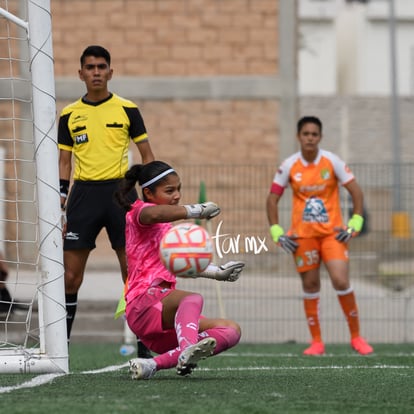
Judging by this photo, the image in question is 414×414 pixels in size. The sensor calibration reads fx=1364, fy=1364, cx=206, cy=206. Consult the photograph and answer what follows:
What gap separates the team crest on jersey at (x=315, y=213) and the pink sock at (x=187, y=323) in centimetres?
382

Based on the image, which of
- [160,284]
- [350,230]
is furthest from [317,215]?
[160,284]

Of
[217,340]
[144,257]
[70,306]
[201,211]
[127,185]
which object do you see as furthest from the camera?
[70,306]

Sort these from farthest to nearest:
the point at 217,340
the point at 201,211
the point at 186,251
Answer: the point at 217,340, the point at 201,211, the point at 186,251

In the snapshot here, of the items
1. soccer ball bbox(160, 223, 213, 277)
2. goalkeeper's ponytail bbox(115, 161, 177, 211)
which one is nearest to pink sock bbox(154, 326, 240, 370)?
soccer ball bbox(160, 223, 213, 277)

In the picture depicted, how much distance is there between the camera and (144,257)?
7.70 meters

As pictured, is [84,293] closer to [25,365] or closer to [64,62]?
[64,62]

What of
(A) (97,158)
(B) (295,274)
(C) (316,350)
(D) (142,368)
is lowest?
(C) (316,350)

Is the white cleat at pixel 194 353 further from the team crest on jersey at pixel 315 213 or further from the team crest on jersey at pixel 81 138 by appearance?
the team crest on jersey at pixel 315 213

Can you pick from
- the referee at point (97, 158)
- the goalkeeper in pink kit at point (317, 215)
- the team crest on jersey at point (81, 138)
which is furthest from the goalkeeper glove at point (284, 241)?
the team crest on jersey at point (81, 138)

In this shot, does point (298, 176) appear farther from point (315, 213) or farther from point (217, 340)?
point (217, 340)

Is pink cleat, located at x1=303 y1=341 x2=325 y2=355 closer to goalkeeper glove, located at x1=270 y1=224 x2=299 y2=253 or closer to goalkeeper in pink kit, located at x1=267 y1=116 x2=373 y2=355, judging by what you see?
goalkeeper in pink kit, located at x1=267 y1=116 x2=373 y2=355

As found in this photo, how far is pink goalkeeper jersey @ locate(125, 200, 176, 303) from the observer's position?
25.2 feet

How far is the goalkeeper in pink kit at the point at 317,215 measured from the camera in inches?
439

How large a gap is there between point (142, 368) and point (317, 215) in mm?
3979
